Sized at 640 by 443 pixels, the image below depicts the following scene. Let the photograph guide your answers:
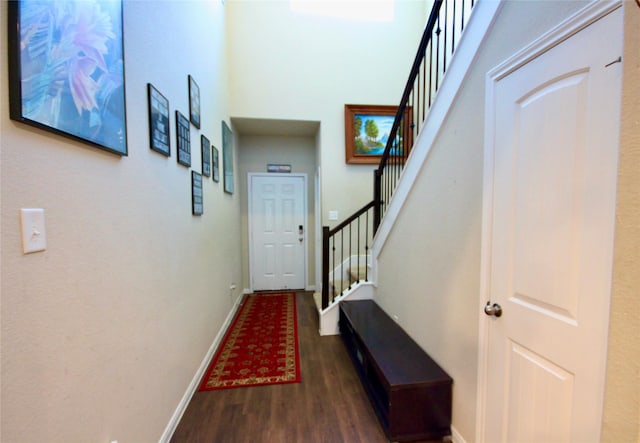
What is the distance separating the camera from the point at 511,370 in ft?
3.51

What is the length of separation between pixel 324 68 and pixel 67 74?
132 inches

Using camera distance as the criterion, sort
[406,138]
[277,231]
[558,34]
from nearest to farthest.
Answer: [558,34] < [406,138] < [277,231]

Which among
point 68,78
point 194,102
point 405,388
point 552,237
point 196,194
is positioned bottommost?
point 405,388

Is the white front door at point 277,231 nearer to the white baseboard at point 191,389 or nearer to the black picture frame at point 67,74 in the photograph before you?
the white baseboard at point 191,389

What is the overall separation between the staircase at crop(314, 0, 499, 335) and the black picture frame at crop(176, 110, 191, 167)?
140cm

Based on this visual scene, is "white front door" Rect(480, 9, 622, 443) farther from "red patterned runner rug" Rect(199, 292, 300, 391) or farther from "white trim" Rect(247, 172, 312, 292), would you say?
"white trim" Rect(247, 172, 312, 292)

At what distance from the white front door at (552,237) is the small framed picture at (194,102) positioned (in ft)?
6.53

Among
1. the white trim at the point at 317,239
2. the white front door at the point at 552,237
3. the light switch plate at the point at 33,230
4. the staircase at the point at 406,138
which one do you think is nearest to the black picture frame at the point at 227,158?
the white trim at the point at 317,239

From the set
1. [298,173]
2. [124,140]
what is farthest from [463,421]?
[298,173]

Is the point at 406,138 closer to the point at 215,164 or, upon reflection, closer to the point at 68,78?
the point at 215,164

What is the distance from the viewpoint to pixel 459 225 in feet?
4.55

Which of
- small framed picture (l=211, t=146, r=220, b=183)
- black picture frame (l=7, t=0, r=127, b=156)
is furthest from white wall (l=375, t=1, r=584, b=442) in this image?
small framed picture (l=211, t=146, r=220, b=183)

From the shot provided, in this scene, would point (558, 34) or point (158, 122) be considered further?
point (158, 122)

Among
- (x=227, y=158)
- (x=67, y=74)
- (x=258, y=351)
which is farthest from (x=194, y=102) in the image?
(x=258, y=351)
